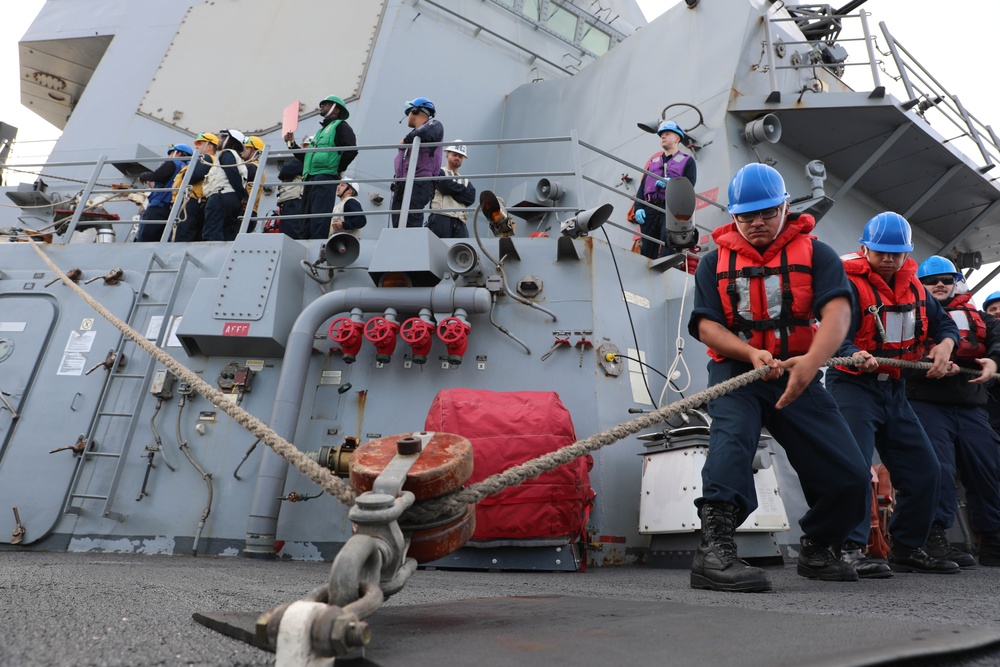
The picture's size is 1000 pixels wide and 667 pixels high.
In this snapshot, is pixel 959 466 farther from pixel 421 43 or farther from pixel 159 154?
pixel 159 154

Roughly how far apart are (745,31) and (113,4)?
8.56 m

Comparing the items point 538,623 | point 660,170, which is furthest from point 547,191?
point 538,623

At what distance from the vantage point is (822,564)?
2.86 metres

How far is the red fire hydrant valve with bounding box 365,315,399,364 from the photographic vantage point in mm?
4516

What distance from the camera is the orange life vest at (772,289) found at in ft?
8.50

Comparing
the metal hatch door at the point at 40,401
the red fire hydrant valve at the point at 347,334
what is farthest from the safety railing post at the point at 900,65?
the metal hatch door at the point at 40,401

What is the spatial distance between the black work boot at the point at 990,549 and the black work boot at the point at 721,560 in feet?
7.71

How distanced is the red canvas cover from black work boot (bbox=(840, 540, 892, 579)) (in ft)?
4.28

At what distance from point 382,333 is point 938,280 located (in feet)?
11.9

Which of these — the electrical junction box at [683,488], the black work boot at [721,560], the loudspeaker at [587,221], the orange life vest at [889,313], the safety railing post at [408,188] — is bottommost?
the black work boot at [721,560]

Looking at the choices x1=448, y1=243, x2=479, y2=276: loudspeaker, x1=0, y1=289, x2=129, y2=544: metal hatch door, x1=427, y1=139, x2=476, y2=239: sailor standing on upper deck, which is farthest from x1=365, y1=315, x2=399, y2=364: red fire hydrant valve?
x1=0, y1=289, x2=129, y2=544: metal hatch door

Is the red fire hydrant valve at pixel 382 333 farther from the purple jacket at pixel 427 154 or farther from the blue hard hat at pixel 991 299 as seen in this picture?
the blue hard hat at pixel 991 299

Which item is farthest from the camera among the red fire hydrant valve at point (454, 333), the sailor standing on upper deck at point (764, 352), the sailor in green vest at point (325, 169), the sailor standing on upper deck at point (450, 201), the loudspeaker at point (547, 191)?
the loudspeaker at point (547, 191)

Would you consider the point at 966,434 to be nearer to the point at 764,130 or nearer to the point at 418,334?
the point at 764,130
